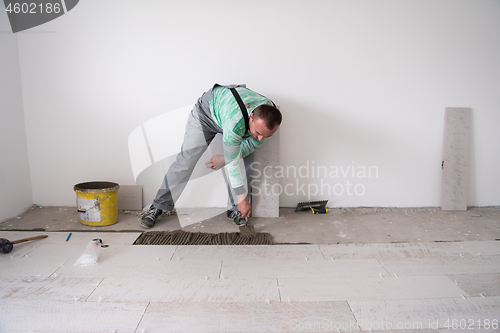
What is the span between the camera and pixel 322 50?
2631 millimetres

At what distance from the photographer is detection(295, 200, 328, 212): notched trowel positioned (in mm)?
2727

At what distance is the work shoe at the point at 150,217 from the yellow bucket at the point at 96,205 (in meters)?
0.27

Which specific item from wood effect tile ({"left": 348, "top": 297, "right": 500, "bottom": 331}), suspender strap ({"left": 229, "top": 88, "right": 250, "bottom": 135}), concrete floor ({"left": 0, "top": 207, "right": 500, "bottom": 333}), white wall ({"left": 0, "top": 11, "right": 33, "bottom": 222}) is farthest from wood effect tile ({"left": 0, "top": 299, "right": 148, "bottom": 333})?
white wall ({"left": 0, "top": 11, "right": 33, "bottom": 222})

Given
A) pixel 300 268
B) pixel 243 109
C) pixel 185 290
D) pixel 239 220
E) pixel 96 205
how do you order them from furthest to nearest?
pixel 239 220 < pixel 96 205 < pixel 243 109 < pixel 300 268 < pixel 185 290

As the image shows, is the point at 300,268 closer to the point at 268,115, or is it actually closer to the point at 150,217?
the point at 268,115

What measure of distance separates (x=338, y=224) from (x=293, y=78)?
128 cm

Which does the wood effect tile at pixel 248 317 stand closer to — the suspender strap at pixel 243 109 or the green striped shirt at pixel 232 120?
the green striped shirt at pixel 232 120

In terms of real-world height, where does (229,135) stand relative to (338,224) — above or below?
above

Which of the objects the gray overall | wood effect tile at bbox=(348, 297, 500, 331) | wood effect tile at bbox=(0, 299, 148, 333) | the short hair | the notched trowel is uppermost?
the short hair

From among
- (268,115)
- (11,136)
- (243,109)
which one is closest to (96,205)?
(11,136)

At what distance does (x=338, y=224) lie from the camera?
2.46 m

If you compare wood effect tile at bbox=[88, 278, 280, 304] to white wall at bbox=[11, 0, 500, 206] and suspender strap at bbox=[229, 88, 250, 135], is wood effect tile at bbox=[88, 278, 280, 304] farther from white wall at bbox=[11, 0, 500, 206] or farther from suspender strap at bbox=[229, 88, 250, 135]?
white wall at bbox=[11, 0, 500, 206]

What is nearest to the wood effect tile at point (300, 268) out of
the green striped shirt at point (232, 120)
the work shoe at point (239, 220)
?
the green striped shirt at point (232, 120)

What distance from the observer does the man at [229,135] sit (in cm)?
187
